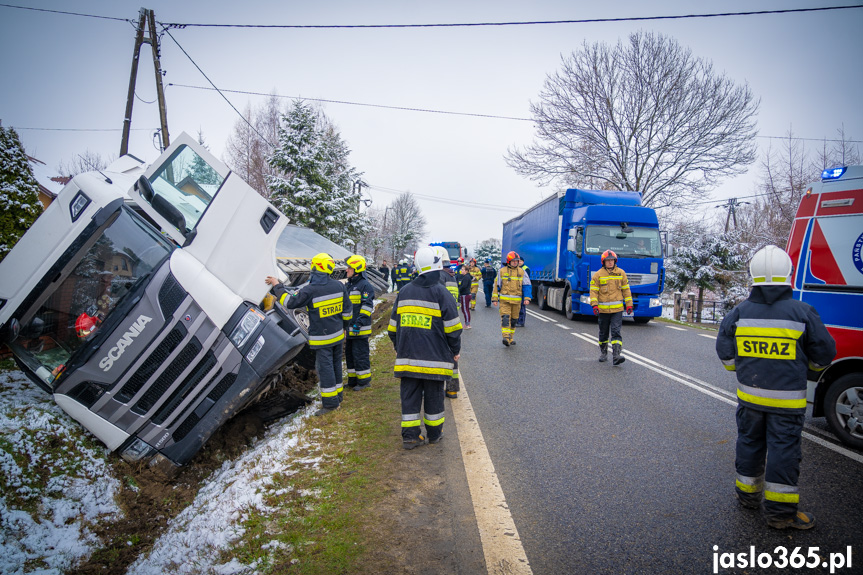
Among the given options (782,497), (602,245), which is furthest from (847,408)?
(602,245)

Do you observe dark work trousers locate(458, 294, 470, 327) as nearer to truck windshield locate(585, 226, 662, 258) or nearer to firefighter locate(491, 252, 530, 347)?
firefighter locate(491, 252, 530, 347)

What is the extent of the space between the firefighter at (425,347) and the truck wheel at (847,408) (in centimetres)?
344

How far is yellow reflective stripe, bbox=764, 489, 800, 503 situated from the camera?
290cm

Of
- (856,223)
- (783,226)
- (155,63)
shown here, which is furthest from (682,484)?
(783,226)

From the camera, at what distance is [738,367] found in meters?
3.37

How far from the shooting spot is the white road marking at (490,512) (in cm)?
257

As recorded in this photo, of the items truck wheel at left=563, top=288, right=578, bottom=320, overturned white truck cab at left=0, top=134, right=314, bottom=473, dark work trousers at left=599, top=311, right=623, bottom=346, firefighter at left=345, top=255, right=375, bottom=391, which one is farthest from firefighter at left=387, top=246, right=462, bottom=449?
truck wheel at left=563, top=288, right=578, bottom=320

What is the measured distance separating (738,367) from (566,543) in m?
1.82

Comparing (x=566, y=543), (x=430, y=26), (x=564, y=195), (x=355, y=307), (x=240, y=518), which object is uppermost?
(x=430, y=26)

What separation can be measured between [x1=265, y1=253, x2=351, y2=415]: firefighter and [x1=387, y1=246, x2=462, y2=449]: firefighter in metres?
1.58

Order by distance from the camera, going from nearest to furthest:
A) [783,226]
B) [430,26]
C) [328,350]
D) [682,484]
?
[682,484] → [328,350] → [430,26] → [783,226]

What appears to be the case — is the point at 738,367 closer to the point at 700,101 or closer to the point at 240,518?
the point at 240,518

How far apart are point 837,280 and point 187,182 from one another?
683 centimetres

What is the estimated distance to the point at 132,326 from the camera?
4.05 meters
